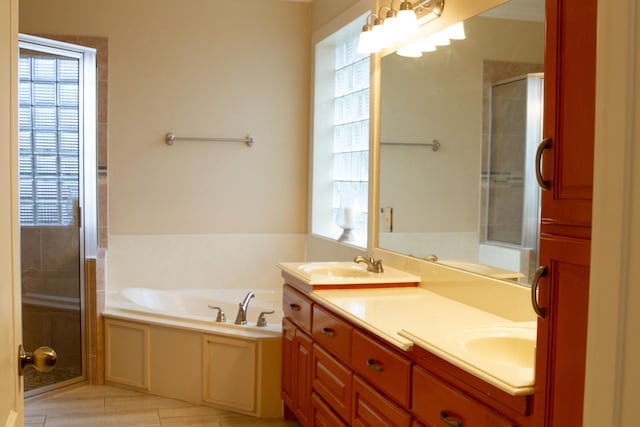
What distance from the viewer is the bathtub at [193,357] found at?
3.60m

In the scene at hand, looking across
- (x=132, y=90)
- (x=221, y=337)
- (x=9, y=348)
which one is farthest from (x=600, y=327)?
(x=132, y=90)

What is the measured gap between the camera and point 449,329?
212cm

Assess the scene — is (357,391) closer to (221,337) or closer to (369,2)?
(221,337)

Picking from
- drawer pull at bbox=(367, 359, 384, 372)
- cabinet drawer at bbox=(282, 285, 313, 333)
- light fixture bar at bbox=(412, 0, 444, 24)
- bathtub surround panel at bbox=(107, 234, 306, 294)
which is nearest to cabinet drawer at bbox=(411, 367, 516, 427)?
drawer pull at bbox=(367, 359, 384, 372)

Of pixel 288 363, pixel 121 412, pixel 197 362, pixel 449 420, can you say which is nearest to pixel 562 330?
pixel 449 420

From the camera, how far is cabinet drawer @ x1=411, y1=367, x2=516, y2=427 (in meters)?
1.64

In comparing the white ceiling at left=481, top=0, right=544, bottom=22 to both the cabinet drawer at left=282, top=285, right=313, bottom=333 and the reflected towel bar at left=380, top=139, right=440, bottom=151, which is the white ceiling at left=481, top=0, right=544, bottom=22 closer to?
the reflected towel bar at left=380, top=139, right=440, bottom=151

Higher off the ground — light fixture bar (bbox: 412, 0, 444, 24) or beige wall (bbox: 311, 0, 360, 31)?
beige wall (bbox: 311, 0, 360, 31)

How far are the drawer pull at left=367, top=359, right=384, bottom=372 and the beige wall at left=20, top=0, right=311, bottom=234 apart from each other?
2.71m

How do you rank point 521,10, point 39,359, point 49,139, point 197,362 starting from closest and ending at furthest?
point 39,359, point 521,10, point 197,362, point 49,139

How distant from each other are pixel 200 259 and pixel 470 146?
2.61 metres

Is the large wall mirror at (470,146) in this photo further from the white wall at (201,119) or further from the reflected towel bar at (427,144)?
the white wall at (201,119)

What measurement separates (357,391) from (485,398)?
896 mm

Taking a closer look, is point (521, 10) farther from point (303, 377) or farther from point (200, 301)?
point (200, 301)
